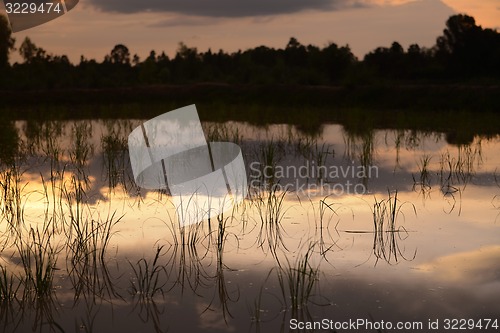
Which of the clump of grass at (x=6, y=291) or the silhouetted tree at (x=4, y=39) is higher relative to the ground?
the silhouetted tree at (x=4, y=39)

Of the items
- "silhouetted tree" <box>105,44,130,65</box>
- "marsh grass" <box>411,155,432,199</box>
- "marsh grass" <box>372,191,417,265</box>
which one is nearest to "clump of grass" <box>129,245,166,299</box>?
"marsh grass" <box>372,191,417,265</box>

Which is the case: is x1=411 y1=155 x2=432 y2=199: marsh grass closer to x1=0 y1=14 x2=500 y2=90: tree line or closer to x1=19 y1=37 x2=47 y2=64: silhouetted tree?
x1=0 y1=14 x2=500 y2=90: tree line

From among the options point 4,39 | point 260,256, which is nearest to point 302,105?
point 260,256

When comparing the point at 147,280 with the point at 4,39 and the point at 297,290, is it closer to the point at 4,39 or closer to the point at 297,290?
the point at 297,290

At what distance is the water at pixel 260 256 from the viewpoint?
123 inches

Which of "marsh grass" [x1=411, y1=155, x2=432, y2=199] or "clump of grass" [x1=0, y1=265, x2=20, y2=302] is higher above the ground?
"clump of grass" [x1=0, y1=265, x2=20, y2=302]

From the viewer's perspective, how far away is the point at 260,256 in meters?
3.99

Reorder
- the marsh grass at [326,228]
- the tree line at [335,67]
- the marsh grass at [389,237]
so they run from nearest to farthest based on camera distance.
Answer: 1. the marsh grass at [389,237]
2. the marsh grass at [326,228]
3. the tree line at [335,67]

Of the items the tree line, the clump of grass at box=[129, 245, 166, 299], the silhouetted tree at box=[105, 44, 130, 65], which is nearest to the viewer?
the clump of grass at box=[129, 245, 166, 299]

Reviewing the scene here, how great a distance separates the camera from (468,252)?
4.09 metres

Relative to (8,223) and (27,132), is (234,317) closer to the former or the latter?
(8,223)

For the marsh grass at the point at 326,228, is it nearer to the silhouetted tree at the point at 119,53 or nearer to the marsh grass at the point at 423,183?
the marsh grass at the point at 423,183

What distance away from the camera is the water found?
3119 mm

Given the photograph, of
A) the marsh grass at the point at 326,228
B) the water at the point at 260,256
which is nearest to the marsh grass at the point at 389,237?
the water at the point at 260,256
